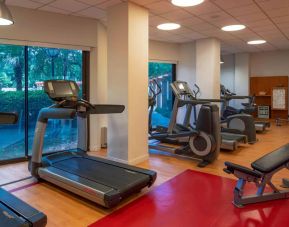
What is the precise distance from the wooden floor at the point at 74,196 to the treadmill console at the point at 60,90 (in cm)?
116

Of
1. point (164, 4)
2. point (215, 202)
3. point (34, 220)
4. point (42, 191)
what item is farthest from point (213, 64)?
point (34, 220)

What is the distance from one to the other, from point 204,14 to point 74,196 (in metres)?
3.73

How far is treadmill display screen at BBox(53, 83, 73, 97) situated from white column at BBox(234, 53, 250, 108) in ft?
25.9

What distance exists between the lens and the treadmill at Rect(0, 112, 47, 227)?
181cm

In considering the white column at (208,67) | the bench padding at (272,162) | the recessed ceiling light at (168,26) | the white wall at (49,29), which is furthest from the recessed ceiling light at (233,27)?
the bench padding at (272,162)

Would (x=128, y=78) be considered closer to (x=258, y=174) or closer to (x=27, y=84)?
(x=27, y=84)

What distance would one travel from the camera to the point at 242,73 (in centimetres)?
993

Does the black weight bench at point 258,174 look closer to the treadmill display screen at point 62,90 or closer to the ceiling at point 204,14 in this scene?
the treadmill display screen at point 62,90

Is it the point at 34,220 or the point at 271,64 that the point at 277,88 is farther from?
the point at 34,220

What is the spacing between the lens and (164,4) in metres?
4.19

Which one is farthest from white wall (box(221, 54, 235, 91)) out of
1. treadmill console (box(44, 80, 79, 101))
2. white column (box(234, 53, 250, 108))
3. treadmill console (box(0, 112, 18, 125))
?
treadmill console (box(0, 112, 18, 125))

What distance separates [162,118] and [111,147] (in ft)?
12.8

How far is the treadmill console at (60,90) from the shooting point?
343cm

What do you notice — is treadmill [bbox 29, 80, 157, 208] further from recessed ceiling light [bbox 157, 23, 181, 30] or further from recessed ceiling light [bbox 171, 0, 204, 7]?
recessed ceiling light [bbox 157, 23, 181, 30]
